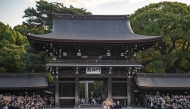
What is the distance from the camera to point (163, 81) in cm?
3666

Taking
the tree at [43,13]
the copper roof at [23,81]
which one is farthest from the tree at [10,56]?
the copper roof at [23,81]

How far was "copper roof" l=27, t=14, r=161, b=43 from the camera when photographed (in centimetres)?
3366

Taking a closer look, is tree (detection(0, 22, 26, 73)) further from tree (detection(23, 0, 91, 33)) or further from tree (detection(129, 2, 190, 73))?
tree (detection(129, 2, 190, 73))

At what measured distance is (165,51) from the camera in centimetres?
4741

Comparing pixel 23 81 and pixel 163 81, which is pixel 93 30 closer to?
pixel 163 81

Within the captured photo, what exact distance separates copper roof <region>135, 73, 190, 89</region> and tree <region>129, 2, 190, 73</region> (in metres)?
6.36

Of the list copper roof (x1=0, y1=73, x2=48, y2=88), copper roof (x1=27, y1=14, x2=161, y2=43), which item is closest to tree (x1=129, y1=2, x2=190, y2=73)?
copper roof (x1=27, y1=14, x2=161, y2=43)

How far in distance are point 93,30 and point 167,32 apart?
12673 mm

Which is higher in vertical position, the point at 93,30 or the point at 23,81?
the point at 93,30

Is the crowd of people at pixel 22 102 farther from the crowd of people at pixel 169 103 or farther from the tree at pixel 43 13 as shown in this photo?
the tree at pixel 43 13

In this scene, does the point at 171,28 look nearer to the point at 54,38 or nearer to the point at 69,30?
the point at 69,30

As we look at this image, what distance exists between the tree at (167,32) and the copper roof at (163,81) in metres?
6.36

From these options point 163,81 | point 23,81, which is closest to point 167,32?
point 163,81

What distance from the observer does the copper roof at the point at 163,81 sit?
116 ft
